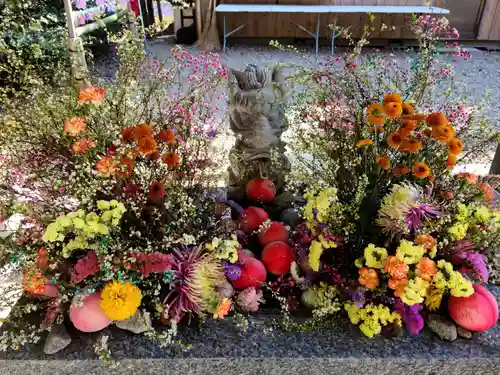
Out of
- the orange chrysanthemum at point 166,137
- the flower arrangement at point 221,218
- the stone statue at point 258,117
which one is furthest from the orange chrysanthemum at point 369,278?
A: the orange chrysanthemum at point 166,137

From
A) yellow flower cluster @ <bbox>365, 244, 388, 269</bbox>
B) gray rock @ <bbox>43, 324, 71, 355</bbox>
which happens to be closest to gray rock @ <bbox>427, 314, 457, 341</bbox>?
yellow flower cluster @ <bbox>365, 244, 388, 269</bbox>

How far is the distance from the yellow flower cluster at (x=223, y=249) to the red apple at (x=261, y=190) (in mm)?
507

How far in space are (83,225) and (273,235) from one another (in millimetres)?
723

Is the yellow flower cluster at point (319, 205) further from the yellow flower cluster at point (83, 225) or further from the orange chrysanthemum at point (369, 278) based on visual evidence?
the yellow flower cluster at point (83, 225)

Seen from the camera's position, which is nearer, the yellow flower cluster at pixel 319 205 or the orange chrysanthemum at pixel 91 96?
the orange chrysanthemum at pixel 91 96

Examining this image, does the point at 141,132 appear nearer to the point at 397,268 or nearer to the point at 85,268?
the point at 85,268

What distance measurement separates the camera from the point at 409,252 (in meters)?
1.28

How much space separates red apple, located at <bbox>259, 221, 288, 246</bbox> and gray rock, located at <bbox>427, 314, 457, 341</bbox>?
1.88 feet

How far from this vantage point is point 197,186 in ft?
5.21

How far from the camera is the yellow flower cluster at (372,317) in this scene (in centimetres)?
132

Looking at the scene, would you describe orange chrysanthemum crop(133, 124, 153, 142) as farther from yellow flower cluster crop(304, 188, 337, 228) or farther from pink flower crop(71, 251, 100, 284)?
yellow flower cluster crop(304, 188, 337, 228)

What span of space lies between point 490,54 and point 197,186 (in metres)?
6.87

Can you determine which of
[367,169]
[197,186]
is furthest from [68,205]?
[367,169]

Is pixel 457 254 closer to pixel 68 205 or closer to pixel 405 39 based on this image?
pixel 68 205
